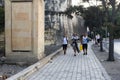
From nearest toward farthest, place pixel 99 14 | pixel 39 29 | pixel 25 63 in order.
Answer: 1. pixel 25 63
2. pixel 39 29
3. pixel 99 14

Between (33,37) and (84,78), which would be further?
(33,37)

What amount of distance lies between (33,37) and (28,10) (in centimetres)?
153

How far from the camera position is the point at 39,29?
20.6m

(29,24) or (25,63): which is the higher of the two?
(29,24)

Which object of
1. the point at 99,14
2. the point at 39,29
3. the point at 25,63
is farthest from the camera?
the point at 99,14

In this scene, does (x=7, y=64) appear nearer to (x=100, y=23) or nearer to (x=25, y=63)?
(x=25, y=63)

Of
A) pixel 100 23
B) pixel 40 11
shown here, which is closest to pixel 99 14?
pixel 100 23

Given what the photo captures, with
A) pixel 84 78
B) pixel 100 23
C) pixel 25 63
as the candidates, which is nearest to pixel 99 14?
pixel 100 23

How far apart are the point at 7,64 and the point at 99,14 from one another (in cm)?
1801

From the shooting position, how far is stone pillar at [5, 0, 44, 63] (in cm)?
1992

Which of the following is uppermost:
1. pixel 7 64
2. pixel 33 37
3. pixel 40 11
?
pixel 40 11

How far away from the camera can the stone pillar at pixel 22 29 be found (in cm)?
1992

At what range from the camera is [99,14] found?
35594 millimetres

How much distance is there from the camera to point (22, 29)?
20.1 metres
